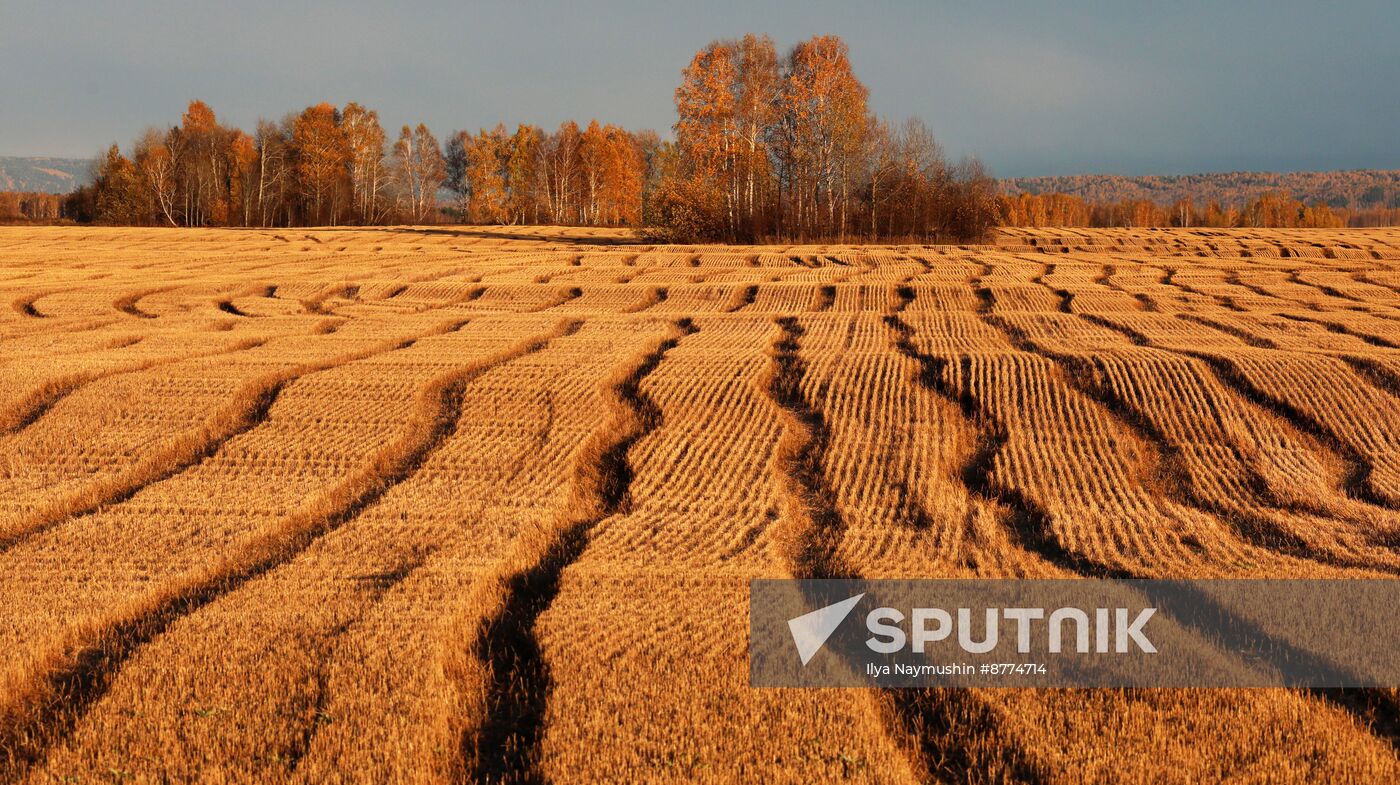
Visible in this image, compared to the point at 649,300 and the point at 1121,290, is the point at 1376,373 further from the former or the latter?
the point at 649,300

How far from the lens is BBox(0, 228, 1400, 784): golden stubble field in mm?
7277

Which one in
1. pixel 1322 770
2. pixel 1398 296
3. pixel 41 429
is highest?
pixel 1398 296

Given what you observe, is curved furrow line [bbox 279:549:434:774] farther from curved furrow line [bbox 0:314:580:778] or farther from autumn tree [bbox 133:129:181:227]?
autumn tree [bbox 133:129:181:227]

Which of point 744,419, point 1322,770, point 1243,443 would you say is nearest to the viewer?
point 1322,770

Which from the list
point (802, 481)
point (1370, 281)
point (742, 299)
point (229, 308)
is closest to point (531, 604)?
point (802, 481)

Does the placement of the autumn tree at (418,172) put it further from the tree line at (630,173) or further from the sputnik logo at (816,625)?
the sputnik logo at (816,625)

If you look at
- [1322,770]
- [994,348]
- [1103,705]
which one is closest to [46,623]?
[1103,705]

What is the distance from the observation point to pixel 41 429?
53.7ft

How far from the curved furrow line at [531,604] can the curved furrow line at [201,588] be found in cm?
250

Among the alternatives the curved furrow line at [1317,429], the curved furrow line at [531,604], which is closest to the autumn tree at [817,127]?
the curved furrow line at [1317,429]

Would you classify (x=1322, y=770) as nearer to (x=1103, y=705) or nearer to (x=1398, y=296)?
(x=1103, y=705)

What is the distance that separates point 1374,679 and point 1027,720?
2.96 m

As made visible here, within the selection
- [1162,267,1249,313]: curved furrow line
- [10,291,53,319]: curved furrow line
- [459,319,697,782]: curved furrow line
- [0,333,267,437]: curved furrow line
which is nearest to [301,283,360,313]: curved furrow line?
[10,291,53,319]: curved furrow line

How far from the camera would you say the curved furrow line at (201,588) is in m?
7.51
